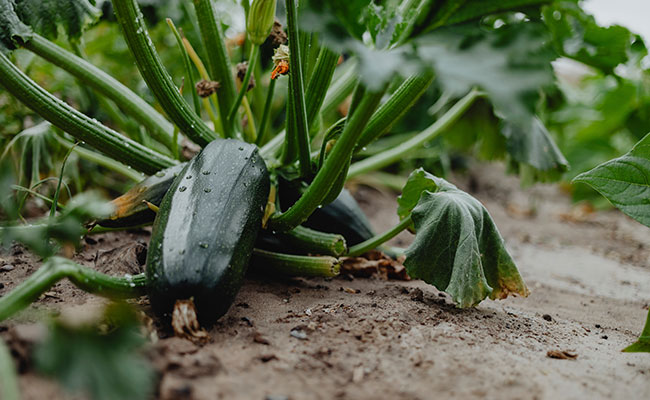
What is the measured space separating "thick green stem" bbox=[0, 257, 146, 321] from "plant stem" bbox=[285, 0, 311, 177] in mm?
492

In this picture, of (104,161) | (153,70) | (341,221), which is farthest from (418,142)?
(104,161)

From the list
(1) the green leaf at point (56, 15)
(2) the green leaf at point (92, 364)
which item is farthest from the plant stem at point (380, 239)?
(1) the green leaf at point (56, 15)

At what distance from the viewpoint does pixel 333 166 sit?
3.62ft

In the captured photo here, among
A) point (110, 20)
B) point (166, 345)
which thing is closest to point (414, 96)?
point (166, 345)

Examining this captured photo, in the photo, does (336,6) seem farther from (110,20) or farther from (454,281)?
(110,20)

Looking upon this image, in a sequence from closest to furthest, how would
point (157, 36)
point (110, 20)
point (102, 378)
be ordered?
point (102, 378) → point (110, 20) → point (157, 36)

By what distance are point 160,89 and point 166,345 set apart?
28.1 inches

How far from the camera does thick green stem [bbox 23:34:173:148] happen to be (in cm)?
155

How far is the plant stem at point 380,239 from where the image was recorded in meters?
1.47

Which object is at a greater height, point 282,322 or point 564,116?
point 564,116

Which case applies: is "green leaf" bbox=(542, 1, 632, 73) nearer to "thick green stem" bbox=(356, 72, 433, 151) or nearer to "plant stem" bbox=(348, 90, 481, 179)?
"plant stem" bbox=(348, 90, 481, 179)

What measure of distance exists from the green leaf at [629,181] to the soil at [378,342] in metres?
0.32

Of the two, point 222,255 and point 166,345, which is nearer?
point 166,345

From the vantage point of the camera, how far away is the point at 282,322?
1.17 m
